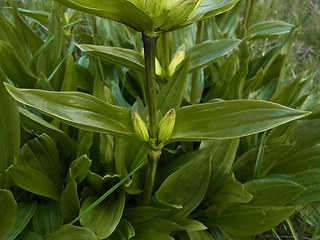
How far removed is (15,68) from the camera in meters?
1.43

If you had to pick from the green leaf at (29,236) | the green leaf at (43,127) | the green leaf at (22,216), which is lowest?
the green leaf at (29,236)

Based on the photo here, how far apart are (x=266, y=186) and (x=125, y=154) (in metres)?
0.43

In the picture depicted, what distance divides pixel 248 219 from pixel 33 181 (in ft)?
2.02

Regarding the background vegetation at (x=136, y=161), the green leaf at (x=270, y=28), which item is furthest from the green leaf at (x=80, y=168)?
the green leaf at (x=270, y=28)

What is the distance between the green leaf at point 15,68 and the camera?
138cm

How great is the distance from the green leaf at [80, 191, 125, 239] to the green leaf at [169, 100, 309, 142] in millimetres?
282

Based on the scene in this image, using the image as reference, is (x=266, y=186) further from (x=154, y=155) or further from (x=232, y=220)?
(x=154, y=155)

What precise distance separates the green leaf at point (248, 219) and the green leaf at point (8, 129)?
0.61 metres

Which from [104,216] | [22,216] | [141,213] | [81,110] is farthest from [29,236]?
[81,110]

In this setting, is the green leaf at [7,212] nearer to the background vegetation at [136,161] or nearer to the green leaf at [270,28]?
the background vegetation at [136,161]

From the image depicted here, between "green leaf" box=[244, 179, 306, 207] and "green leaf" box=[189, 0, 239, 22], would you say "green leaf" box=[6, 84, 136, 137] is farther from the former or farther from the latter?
"green leaf" box=[244, 179, 306, 207]

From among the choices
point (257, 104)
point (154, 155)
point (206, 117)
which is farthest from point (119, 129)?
point (257, 104)

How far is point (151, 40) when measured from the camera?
33.3 inches

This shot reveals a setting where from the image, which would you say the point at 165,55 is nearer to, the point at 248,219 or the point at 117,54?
the point at 117,54
